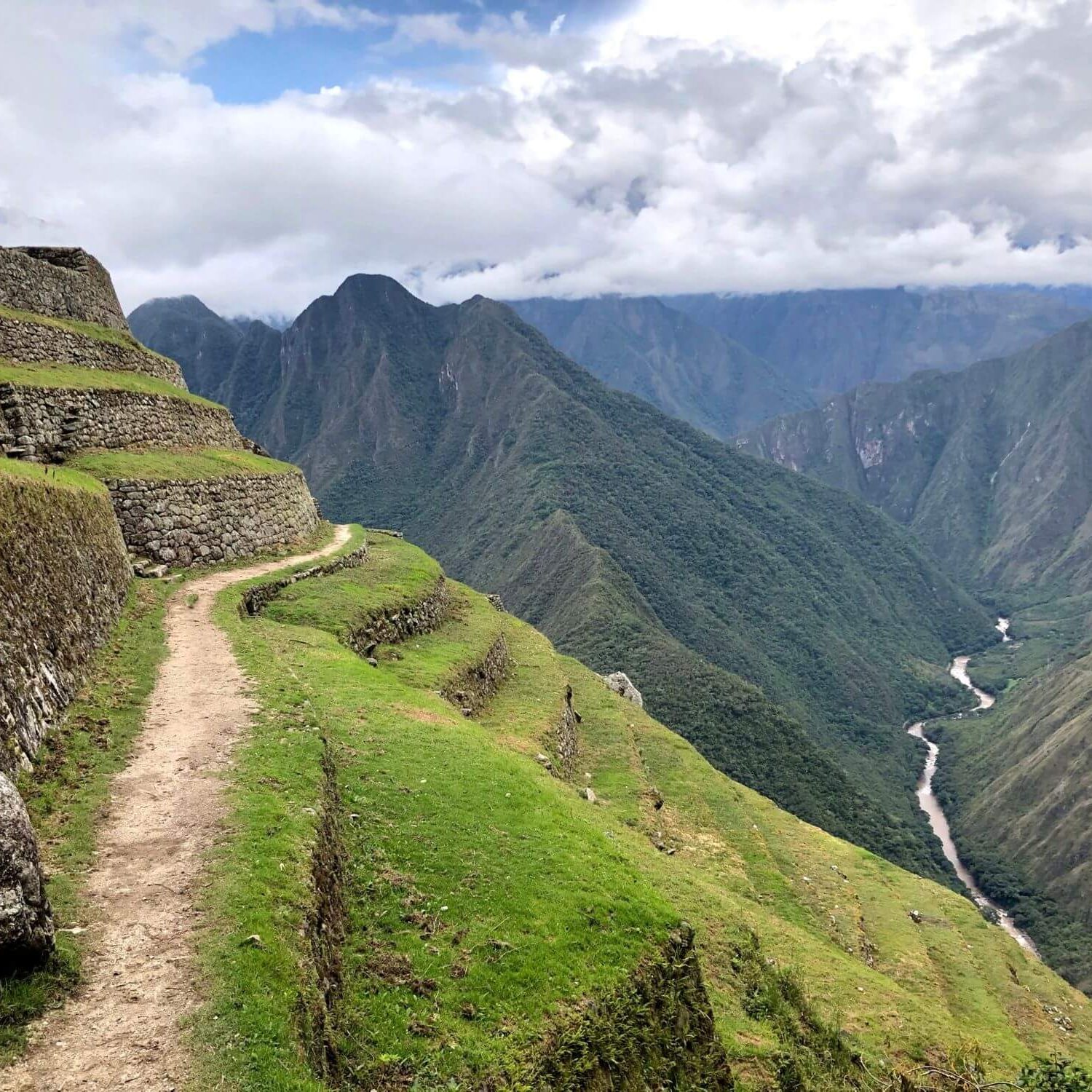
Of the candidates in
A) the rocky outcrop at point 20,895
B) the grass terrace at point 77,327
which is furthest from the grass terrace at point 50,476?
the rocky outcrop at point 20,895

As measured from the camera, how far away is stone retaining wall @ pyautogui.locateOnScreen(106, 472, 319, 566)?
30.6 metres

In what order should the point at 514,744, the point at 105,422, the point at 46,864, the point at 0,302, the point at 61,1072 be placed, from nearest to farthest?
the point at 61,1072 → the point at 46,864 → the point at 514,744 → the point at 105,422 → the point at 0,302

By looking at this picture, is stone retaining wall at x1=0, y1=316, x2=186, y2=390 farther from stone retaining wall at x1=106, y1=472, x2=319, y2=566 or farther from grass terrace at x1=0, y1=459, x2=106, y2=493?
stone retaining wall at x1=106, y1=472, x2=319, y2=566

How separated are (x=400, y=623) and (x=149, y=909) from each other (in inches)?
966

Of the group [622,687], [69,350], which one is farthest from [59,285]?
[622,687]

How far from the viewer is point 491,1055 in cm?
1076

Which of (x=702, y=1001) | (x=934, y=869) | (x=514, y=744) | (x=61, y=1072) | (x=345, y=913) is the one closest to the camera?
(x=61, y=1072)

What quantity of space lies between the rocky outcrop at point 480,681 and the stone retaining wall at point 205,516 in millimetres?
12623

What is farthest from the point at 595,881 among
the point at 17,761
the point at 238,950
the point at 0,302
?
the point at 0,302

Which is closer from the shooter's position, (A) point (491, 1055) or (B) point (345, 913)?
(A) point (491, 1055)

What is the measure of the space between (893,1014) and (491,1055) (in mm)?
15583

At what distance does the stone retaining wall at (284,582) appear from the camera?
30.1 metres

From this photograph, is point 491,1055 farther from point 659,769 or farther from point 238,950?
point 659,769

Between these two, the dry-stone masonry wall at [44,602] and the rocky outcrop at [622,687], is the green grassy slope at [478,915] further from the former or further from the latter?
the rocky outcrop at [622,687]
